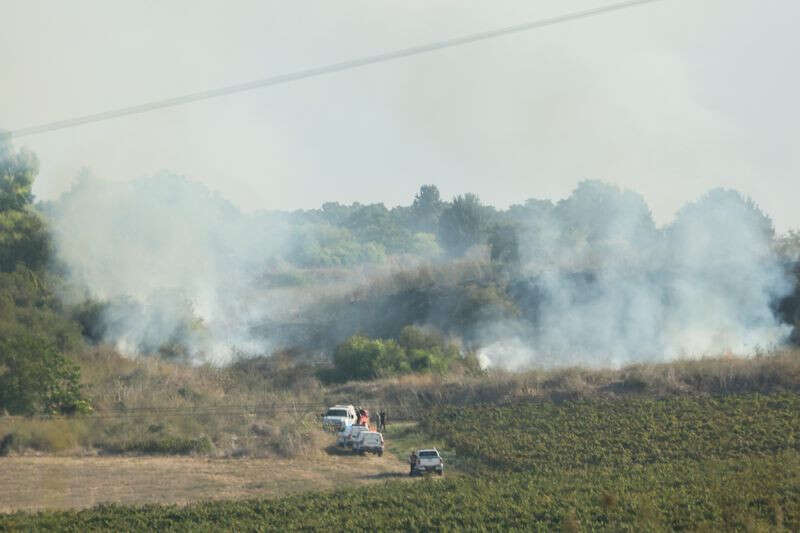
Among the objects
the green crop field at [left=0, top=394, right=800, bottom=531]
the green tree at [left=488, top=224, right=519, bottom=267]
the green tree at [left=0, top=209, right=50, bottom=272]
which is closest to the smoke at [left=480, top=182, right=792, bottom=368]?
the green tree at [left=488, top=224, right=519, bottom=267]

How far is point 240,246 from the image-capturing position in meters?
92.8

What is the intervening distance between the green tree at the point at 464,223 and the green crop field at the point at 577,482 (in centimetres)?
8299

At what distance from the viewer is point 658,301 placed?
6919 centimetres

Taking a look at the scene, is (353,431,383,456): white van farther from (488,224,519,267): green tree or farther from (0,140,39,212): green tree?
(0,140,39,212): green tree

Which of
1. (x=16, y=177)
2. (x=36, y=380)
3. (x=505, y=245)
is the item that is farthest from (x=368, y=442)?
(x=16, y=177)

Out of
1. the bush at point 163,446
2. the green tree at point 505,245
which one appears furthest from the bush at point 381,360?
the green tree at point 505,245

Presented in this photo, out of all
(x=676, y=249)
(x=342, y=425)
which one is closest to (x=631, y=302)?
(x=676, y=249)

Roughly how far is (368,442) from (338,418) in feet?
14.3

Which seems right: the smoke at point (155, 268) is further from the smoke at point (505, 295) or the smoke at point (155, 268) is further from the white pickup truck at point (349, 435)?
the white pickup truck at point (349, 435)

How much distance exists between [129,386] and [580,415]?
852 inches

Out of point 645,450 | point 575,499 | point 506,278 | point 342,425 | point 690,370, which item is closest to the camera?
point 575,499

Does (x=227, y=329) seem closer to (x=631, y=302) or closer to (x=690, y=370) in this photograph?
(x=631, y=302)

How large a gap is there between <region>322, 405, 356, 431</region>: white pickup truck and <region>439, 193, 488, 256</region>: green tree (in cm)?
8421

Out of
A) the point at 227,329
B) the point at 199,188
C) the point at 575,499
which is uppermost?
the point at 199,188
